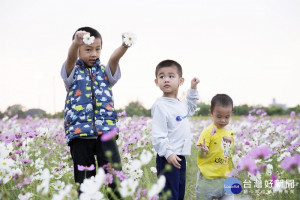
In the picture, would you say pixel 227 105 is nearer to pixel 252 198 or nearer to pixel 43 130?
pixel 252 198

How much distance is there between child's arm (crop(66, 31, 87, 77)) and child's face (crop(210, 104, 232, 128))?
0.96 metres

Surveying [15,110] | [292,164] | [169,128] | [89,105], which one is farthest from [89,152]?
[15,110]

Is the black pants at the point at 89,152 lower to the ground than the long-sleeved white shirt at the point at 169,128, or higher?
lower

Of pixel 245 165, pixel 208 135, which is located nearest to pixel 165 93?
pixel 208 135

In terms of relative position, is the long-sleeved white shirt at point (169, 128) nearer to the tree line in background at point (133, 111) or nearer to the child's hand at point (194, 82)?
the child's hand at point (194, 82)

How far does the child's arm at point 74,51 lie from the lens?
205 centimetres

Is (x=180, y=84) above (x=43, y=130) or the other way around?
above

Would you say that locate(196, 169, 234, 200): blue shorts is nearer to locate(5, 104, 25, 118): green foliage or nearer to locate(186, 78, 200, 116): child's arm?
locate(186, 78, 200, 116): child's arm

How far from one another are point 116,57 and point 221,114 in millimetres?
794

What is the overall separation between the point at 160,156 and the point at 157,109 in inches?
11.7

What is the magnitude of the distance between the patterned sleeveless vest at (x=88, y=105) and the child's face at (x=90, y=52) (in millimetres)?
46

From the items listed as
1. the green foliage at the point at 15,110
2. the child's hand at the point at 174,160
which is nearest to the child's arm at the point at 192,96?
the child's hand at the point at 174,160

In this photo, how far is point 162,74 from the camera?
2.26m

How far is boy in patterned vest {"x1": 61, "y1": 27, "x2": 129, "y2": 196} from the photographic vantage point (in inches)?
89.5
